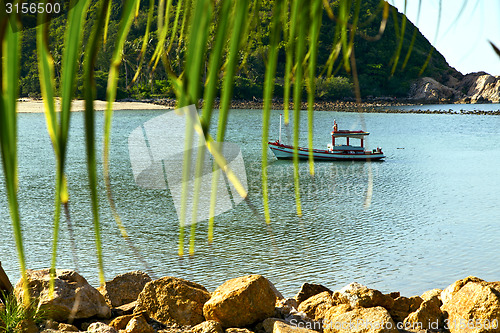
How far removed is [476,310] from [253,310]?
4.36 feet

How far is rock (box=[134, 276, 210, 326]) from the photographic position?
3.66m

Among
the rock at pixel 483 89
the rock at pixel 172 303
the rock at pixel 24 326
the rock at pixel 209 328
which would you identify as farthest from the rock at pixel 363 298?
the rock at pixel 483 89

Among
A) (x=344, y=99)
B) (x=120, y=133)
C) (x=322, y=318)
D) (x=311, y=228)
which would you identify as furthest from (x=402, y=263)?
(x=344, y=99)

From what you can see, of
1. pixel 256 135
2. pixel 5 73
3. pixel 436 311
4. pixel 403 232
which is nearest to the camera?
pixel 5 73

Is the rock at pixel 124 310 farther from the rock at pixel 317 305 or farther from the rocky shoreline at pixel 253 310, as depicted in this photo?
the rock at pixel 317 305

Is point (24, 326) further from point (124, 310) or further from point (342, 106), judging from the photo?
point (342, 106)

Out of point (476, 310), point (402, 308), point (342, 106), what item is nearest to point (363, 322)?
point (476, 310)

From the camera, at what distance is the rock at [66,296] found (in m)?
3.43

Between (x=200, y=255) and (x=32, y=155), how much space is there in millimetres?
15621

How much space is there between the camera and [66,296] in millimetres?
3549

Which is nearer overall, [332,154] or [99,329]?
[99,329]

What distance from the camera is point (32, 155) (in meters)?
22.0

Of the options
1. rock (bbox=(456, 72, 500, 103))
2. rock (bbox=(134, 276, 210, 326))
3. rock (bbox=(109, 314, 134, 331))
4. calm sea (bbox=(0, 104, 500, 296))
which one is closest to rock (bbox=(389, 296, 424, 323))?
calm sea (bbox=(0, 104, 500, 296))

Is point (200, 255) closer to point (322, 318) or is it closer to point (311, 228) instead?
point (311, 228)
